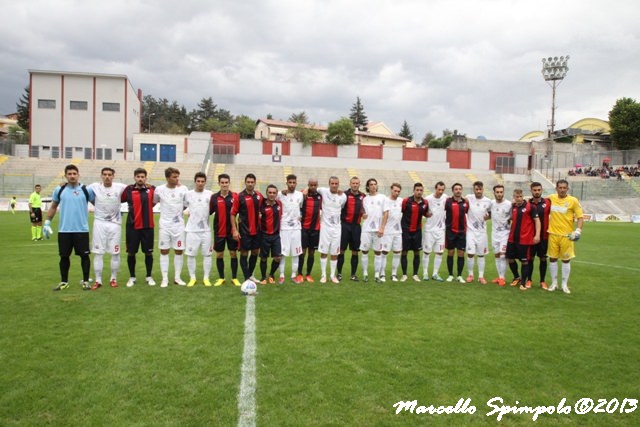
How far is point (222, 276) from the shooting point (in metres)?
8.29

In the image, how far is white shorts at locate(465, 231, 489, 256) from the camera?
8859mm

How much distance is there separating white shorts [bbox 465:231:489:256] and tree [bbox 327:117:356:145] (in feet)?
148

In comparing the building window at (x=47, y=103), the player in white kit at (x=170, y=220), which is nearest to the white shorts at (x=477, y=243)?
the player in white kit at (x=170, y=220)

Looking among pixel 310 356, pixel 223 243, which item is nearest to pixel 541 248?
pixel 310 356

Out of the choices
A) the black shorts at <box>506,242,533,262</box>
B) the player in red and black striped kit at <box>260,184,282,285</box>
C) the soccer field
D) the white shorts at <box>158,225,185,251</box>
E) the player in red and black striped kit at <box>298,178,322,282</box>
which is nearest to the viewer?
the soccer field

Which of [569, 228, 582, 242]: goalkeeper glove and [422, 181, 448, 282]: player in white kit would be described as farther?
[422, 181, 448, 282]: player in white kit

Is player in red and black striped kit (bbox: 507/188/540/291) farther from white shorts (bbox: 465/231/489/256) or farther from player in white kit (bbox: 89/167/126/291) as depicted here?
player in white kit (bbox: 89/167/126/291)

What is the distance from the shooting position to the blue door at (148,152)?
46.8m

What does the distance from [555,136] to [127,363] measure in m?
68.3

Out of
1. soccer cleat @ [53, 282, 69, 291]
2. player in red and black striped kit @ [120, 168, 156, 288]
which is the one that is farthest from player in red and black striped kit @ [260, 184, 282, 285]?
soccer cleat @ [53, 282, 69, 291]

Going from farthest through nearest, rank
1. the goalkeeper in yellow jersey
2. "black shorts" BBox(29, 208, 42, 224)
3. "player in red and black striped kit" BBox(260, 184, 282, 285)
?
"black shorts" BBox(29, 208, 42, 224)
the goalkeeper in yellow jersey
"player in red and black striped kit" BBox(260, 184, 282, 285)

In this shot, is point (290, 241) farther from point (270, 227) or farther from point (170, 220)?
point (170, 220)

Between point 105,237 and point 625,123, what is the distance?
60.8 meters

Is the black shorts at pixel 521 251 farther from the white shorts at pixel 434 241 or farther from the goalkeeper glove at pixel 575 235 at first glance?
the white shorts at pixel 434 241
